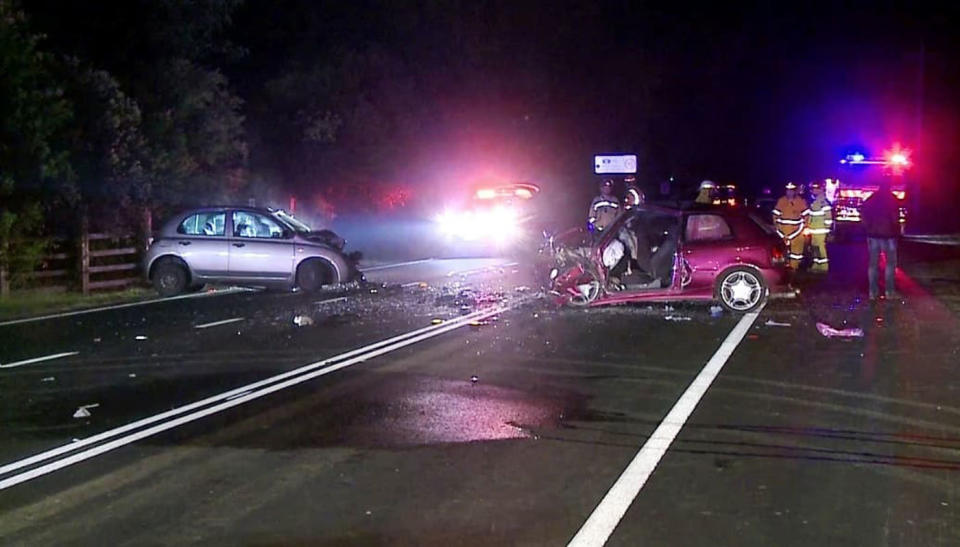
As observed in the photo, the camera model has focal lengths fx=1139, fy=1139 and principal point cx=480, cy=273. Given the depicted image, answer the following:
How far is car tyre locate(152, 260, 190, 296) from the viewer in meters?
19.7

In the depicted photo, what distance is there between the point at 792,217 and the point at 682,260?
22.2 ft

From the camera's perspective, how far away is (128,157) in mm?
22297

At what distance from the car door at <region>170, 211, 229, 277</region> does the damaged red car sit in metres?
6.53

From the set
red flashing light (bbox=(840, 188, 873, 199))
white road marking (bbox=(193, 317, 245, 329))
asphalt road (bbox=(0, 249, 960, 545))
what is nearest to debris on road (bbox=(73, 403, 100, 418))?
asphalt road (bbox=(0, 249, 960, 545))

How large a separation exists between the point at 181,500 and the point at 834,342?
27.5 feet

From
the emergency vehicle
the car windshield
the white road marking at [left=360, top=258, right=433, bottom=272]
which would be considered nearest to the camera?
the car windshield

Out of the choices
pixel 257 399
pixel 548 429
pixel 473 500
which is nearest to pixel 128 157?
pixel 257 399

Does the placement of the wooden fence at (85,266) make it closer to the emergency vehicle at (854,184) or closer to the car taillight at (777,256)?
the car taillight at (777,256)

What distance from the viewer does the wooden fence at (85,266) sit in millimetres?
20312

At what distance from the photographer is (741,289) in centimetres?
1573

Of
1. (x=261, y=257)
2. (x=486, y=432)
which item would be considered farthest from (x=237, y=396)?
(x=261, y=257)

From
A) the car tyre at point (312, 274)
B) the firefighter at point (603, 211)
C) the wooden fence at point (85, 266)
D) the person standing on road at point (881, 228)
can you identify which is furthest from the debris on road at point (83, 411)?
the person standing on road at point (881, 228)

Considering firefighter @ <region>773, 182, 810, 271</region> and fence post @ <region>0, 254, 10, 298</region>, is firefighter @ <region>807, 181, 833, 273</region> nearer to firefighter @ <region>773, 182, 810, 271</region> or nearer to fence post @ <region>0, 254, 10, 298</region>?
firefighter @ <region>773, 182, 810, 271</region>

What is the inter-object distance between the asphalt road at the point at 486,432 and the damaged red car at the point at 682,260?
2.72 ft
